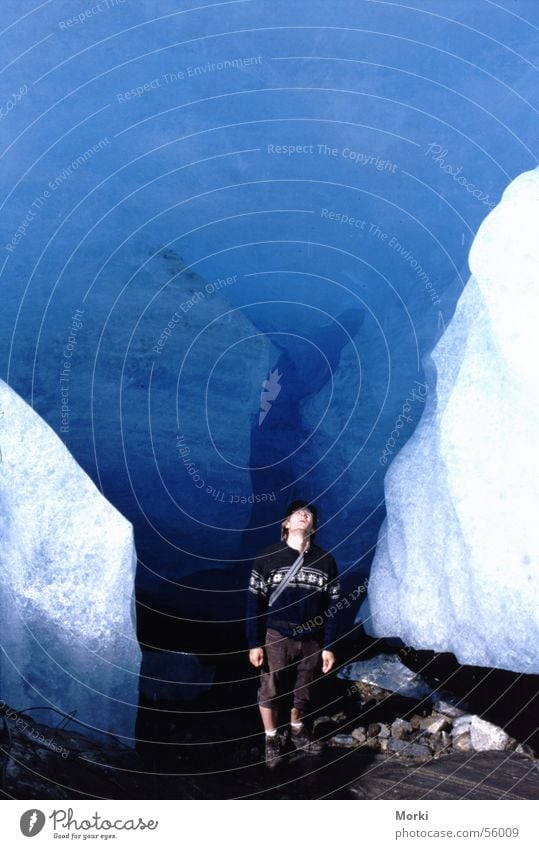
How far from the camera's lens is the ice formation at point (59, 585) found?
2.74m

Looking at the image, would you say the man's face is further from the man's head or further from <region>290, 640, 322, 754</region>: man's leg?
<region>290, 640, 322, 754</region>: man's leg

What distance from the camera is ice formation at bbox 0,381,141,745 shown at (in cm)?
274

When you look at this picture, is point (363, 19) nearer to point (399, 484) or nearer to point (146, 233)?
point (146, 233)

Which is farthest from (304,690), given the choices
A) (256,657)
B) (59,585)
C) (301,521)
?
(59,585)

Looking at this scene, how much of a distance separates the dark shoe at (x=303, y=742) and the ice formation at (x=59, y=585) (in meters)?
0.63

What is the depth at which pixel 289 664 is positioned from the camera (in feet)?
8.99

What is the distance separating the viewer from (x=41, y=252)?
2.95 m

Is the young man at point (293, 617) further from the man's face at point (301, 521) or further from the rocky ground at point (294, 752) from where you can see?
the rocky ground at point (294, 752)

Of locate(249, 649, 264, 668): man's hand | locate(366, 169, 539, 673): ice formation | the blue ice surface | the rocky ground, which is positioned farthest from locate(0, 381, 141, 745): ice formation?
locate(366, 169, 539, 673): ice formation

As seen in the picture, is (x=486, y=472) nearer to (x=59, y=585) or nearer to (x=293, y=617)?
(x=293, y=617)

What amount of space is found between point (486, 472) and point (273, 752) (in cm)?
127

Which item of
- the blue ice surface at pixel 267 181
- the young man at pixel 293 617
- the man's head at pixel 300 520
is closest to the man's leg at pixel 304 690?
the young man at pixel 293 617

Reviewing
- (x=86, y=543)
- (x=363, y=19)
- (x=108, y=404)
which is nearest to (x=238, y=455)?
(x=108, y=404)

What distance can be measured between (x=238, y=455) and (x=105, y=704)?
1124 millimetres
